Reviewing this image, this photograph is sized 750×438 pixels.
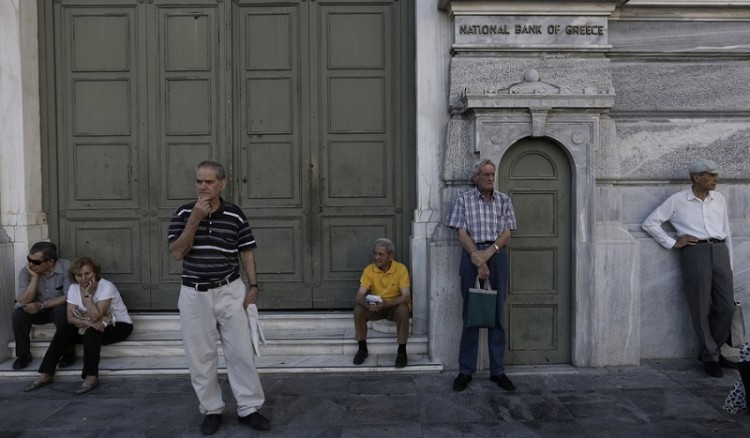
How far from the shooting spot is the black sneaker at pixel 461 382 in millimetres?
5914

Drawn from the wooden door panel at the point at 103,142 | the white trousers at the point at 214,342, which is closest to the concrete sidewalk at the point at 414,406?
the white trousers at the point at 214,342

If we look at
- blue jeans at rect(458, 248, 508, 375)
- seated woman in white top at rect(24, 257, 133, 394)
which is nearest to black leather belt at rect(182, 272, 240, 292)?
seated woman in white top at rect(24, 257, 133, 394)

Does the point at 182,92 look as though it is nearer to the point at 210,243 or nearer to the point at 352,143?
the point at 352,143

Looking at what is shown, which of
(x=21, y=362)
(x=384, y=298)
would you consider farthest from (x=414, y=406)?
(x=21, y=362)

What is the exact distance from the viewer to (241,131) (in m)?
7.17

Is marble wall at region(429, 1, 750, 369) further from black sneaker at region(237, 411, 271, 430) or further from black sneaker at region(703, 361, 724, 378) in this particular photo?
black sneaker at region(237, 411, 271, 430)

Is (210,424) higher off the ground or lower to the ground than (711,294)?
lower

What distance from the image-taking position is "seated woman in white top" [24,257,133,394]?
5.96 meters

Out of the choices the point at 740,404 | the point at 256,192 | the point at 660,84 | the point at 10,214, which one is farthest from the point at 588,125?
the point at 10,214

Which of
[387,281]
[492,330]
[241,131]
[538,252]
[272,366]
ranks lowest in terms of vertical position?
[272,366]

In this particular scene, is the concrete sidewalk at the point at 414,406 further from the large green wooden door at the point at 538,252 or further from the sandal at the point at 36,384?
the large green wooden door at the point at 538,252

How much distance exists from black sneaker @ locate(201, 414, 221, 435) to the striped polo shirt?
3.43 feet

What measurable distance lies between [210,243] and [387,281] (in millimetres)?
2174

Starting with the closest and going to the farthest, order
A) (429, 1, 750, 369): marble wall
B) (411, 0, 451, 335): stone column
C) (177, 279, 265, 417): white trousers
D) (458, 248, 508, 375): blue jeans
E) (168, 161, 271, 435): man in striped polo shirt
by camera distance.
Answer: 1. (168, 161, 271, 435): man in striped polo shirt
2. (177, 279, 265, 417): white trousers
3. (458, 248, 508, 375): blue jeans
4. (429, 1, 750, 369): marble wall
5. (411, 0, 451, 335): stone column
